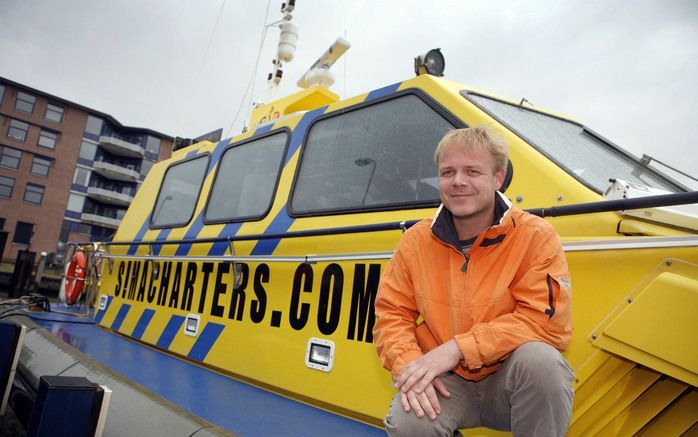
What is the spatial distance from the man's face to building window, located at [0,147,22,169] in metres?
40.7

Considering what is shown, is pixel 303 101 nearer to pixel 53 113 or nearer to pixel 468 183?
pixel 468 183

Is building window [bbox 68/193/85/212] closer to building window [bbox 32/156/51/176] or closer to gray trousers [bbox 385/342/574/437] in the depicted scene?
building window [bbox 32/156/51/176]

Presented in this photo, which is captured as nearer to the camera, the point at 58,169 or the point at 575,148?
the point at 575,148

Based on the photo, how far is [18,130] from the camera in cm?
3397

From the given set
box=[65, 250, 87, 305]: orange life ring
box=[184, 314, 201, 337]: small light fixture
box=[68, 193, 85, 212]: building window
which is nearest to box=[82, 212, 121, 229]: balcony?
box=[68, 193, 85, 212]: building window

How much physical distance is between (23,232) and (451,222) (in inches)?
1586

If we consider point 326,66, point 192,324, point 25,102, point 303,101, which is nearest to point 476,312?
point 192,324

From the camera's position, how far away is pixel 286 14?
221 inches

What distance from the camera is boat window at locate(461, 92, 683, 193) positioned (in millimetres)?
2039

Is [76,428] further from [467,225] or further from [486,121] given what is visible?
[486,121]

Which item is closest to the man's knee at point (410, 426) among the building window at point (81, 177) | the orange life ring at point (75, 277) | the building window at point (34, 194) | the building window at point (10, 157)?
the orange life ring at point (75, 277)

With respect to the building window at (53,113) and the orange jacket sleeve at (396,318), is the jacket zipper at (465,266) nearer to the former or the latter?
the orange jacket sleeve at (396,318)

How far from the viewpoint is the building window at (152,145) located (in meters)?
42.2

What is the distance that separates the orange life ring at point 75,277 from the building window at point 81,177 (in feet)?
119
